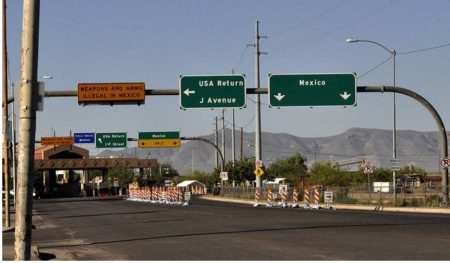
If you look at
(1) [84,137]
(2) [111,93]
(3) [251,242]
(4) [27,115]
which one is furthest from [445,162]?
(1) [84,137]

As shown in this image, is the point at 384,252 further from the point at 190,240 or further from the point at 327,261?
the point at 190,240

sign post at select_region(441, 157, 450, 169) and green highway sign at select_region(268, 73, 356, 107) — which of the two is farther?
sign post at select_region(441, 157, 450, 169)

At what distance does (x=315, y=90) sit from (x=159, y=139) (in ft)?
132

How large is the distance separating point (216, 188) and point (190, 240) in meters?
67.6

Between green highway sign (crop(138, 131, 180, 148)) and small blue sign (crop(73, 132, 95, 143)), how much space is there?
4.93 metres

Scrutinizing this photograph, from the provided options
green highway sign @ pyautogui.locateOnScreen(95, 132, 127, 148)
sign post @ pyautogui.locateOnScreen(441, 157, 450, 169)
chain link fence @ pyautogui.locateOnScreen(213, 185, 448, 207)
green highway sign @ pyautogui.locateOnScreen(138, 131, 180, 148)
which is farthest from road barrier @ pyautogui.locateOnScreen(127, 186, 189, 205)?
sign post @ pyautogui.locateOnScreen(441, 157, 450, 169)

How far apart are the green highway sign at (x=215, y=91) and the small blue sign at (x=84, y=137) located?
4006 cm

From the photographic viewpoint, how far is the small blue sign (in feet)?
239

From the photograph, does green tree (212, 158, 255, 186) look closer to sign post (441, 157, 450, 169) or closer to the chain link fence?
the chain link fence

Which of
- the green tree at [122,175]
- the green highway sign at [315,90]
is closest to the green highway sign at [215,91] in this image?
the green highway sign at [315,90]

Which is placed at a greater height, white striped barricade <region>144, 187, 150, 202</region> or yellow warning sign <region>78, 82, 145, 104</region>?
yellow warning sign <region>78, 82, 145, 104</region>

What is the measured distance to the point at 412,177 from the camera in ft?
345

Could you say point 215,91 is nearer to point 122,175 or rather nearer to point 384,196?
point 384,196

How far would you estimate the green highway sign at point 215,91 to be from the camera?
113 feet
